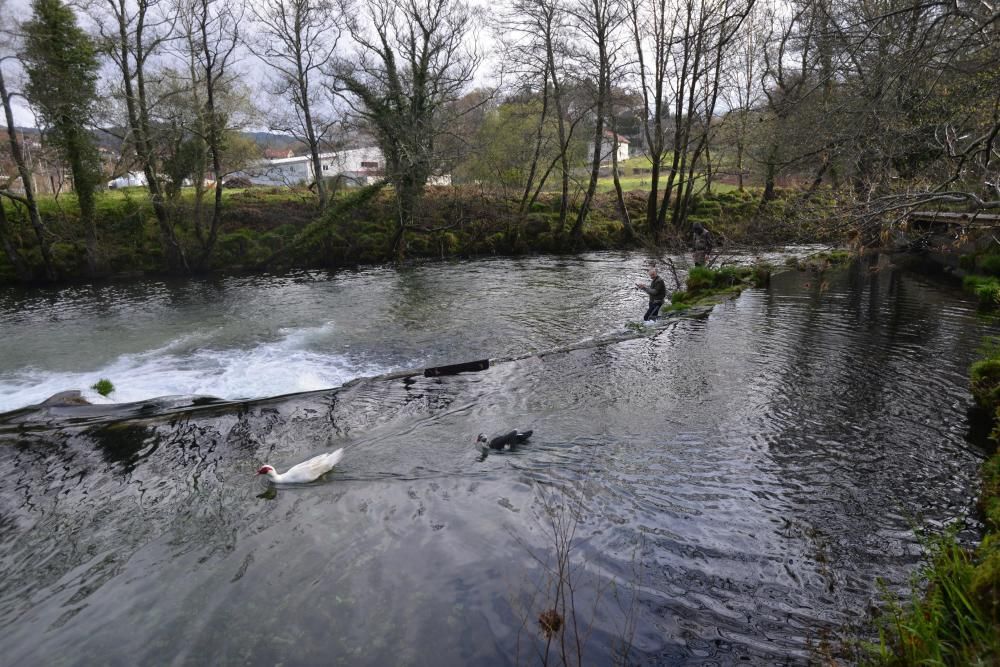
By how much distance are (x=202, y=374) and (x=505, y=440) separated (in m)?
7.09

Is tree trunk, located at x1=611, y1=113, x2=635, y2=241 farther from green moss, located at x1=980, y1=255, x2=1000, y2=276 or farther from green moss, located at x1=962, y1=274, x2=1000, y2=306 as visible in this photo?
green moss, located at x1=962, y1=274, x2=1000, y2=306

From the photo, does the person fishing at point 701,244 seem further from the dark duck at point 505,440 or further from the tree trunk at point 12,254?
the tree trunk at point 12,254

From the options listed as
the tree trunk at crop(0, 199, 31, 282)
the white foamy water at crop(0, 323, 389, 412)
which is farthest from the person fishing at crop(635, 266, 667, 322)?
the tree trunk at crop(0, 199, 31, 282)

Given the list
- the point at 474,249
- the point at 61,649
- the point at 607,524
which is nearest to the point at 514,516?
the point at 607,524

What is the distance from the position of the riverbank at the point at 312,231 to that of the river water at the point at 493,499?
1403 centimetres

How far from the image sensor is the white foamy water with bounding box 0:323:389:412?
33.6ft

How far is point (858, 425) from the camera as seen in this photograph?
295 inches

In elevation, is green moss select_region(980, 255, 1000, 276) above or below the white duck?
above

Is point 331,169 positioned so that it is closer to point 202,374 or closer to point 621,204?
point 621,204

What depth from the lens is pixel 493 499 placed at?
640 cm

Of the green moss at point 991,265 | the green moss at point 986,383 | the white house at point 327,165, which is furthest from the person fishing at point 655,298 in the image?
the white house at point 327,165

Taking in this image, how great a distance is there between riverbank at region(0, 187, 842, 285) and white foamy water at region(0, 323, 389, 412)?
14031mm

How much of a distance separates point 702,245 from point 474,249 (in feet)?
45.9

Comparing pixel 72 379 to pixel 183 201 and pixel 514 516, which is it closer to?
pixel 514 516
